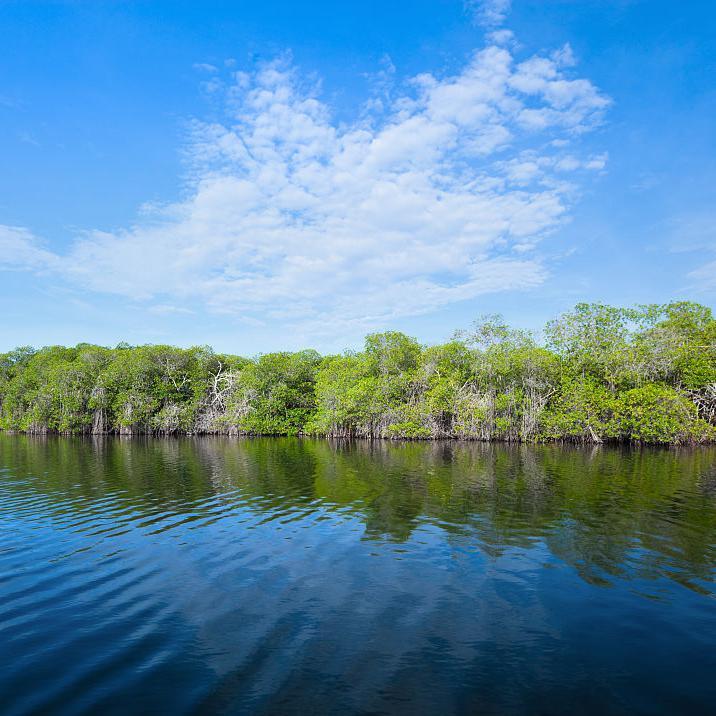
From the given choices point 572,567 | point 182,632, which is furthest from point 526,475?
point 182,632

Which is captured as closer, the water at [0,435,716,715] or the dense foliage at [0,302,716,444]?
the water at [0,435,716,715]

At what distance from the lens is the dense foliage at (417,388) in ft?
154

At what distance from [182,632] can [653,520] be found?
1454 cm

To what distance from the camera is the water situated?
633 cm

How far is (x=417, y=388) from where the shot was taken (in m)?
59.7

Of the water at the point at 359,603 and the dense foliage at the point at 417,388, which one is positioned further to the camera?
the dense foliage at the point at 417,388

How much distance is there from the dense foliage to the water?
1200 inches

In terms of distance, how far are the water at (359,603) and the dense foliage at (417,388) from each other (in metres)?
30.5

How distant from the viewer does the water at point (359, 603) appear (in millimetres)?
6328

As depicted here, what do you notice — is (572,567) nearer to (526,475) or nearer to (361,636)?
(361,636)

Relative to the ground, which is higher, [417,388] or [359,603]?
[417,388]

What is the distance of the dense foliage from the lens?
46.9 m

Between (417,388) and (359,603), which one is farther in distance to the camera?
(417,388)

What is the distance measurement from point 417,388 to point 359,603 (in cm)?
5112
